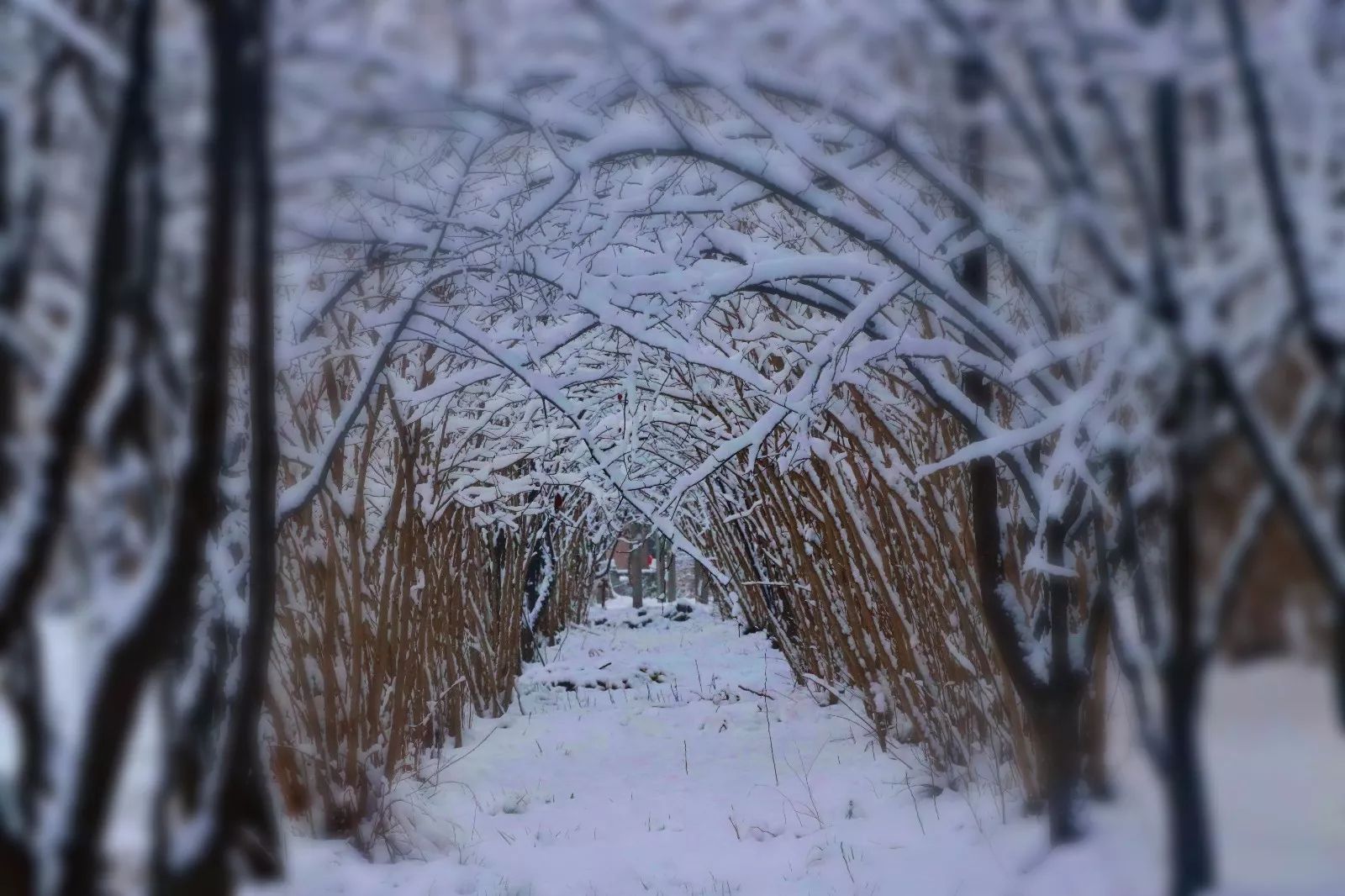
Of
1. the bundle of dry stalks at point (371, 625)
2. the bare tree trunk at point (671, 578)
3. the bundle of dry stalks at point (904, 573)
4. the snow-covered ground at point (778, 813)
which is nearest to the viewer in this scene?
the snow-covered ground at point (778, 813)

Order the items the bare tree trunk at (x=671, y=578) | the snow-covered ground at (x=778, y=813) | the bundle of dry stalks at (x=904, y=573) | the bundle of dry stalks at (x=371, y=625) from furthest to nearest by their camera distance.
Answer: the bare tree trunk at (x=671, y=578) → the bundle of dry stalks at (x=904, y=573) → the bundle of dry stalks at (x=371, y=625) → the snow-covered ground at (x=778, y=813)

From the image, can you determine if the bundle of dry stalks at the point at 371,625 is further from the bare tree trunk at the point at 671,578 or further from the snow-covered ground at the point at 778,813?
the bare tree trunk at the point at 671,578

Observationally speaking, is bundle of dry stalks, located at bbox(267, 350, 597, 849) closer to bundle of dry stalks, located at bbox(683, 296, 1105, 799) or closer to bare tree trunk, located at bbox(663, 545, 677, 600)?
bundle of dry stalks, located at bbox(683, 296, 1105, 799)

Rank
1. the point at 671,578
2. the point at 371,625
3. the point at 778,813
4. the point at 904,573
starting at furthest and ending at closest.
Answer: the point at 671,578 → the point at 904,573 → the point at 778,813 → the point at 371,625

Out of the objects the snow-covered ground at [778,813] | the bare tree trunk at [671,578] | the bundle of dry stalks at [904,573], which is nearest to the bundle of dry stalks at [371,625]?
the snow-covered ground at [778,813]

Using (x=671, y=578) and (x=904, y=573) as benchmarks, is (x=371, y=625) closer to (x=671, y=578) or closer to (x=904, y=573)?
(x=904, y=573)

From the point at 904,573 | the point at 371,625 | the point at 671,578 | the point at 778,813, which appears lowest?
the point at 778,813

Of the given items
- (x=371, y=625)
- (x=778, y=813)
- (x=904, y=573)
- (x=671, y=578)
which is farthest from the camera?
(x=671, y=578)

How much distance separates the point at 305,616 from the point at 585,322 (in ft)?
4.30

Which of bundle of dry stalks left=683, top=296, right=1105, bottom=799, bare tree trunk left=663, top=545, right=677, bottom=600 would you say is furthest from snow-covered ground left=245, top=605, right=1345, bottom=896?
bare tree trunk left=663, top=545, right=677, bottom=600

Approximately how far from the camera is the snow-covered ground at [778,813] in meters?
0.99

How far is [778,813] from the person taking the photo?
411 centimetres

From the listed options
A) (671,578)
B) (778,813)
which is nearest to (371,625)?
(778,813)

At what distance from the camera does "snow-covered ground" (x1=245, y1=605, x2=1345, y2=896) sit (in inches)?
38.9
